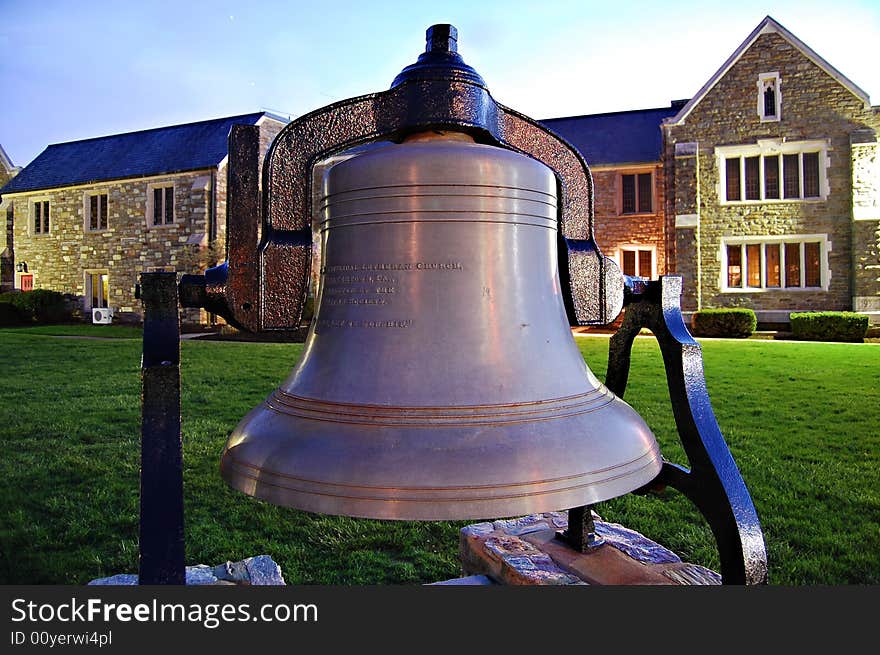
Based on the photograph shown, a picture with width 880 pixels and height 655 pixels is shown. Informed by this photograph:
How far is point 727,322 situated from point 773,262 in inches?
131

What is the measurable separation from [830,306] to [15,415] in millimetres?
18407

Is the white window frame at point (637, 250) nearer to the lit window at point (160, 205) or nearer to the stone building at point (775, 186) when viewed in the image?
the stone building at point (775, 186)

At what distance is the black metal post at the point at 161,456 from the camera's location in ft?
4.83

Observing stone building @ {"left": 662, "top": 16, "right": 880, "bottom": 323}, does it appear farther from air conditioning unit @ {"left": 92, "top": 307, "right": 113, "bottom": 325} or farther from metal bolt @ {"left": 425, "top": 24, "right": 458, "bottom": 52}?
air conditioning unit @ {"left": 92, "top": 307, "right": 113, "bottom": 325}

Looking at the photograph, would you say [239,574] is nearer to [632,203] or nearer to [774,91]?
[632,203]

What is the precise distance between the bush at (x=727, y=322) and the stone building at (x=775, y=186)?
62.2 inches

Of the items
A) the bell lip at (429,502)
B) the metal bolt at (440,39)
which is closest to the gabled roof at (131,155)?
the metal bolt at (440,39)

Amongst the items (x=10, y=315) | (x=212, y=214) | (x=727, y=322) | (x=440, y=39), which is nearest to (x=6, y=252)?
(x=10, y=315)

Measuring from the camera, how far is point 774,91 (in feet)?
58.1

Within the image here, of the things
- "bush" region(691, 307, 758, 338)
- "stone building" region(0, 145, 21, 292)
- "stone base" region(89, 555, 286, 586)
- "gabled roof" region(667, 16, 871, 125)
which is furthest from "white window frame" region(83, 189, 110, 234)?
"stone base" region(89, 555, 286, 586)

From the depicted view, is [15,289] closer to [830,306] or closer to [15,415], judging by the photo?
[15,415]

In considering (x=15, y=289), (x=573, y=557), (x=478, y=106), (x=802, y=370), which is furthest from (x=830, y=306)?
(x=15, y=289)

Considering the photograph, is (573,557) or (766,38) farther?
(766,38)

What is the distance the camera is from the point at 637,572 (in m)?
2.63
